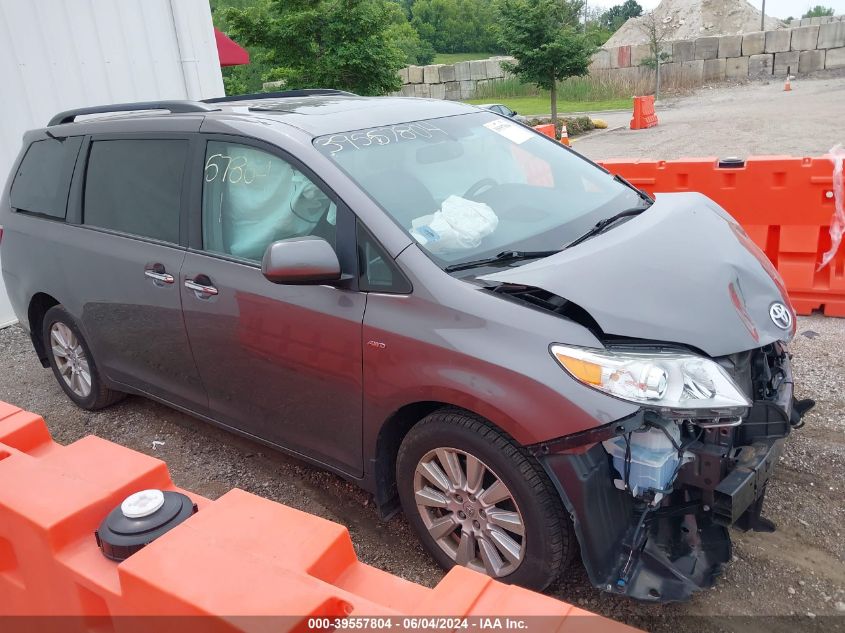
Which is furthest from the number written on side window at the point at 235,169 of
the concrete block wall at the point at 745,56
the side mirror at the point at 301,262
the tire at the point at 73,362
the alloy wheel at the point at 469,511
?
the concrete block wall at the point at 745,56

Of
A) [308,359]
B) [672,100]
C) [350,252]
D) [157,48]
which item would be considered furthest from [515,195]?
[672,100]

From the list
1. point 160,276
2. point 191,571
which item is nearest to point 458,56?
point 160,276

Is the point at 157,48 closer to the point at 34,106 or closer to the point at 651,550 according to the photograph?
the point at 34,106

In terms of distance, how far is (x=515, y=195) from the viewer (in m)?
3.36

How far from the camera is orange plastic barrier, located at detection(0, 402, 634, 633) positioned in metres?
1.53

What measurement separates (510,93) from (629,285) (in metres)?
39.5

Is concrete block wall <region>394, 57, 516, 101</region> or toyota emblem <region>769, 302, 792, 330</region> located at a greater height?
concrete block wall <region>394, 57, 516, 101</region>

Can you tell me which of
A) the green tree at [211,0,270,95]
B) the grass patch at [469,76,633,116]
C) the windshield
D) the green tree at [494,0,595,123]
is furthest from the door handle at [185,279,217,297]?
the grass patch at [469,76,633,116]

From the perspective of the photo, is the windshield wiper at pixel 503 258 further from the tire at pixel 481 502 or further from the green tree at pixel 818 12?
the green tree at pixel 818 12

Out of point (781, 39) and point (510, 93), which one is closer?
point (781, 39)

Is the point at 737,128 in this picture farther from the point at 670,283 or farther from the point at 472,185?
the point at 670,283

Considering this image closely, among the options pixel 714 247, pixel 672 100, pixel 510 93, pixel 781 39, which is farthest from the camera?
pixel 510 93

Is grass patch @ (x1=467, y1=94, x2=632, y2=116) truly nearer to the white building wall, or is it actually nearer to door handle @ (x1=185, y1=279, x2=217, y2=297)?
the white building wall

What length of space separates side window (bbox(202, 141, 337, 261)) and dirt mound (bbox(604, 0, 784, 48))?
51216 mm
